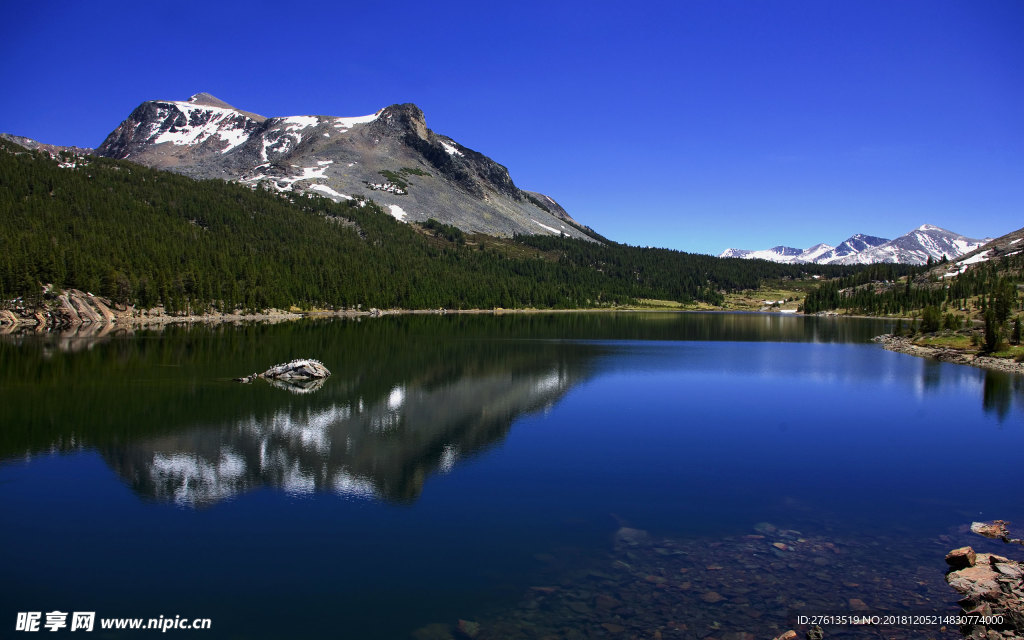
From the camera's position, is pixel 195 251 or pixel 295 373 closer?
pixel 295 373

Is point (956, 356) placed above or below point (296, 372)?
above

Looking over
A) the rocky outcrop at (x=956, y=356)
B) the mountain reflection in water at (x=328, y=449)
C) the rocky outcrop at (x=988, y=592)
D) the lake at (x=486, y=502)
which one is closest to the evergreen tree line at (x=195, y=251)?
the lake at (x=486, y=502)

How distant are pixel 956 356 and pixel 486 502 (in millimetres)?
64923

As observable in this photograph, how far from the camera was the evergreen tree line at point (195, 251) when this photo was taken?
9686 cm

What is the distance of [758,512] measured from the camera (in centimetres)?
1833

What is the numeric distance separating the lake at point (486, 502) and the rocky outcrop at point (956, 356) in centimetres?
1704

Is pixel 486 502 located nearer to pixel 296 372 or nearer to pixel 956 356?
pixel 296 372

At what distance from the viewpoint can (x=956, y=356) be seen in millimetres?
63344

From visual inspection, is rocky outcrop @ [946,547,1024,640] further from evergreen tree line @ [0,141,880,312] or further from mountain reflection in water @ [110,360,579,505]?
evergreen tree line @ [0,141,880,312]

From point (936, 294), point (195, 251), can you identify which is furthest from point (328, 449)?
point (936, 294)

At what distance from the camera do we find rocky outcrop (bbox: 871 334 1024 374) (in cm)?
5519

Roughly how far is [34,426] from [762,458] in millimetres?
31804

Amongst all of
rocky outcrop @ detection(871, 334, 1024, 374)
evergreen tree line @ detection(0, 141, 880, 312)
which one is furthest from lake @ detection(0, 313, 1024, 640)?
evergreen tree line @ detection(0, 141, 880, 312)

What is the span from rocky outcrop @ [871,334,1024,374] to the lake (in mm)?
17037
